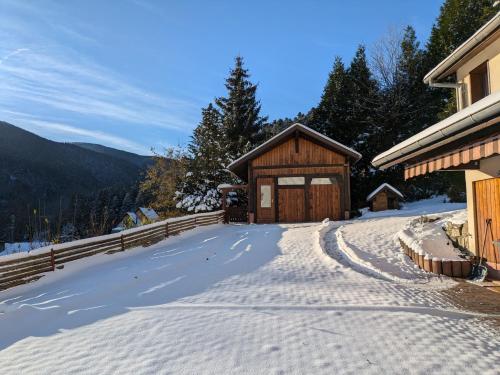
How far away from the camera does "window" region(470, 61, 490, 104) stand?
825 centimetres

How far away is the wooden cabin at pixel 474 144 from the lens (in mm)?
3889

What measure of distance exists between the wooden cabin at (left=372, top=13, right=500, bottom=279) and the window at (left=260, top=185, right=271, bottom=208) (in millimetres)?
10918

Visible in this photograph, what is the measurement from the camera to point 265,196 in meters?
19.8

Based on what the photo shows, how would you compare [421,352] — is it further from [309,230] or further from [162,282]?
[309,230]

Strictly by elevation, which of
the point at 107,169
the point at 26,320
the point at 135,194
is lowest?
the point at 26,320

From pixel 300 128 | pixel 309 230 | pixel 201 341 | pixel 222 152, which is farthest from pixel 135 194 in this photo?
pixel 201 341

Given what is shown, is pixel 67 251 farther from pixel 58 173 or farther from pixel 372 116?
pixel 58 173

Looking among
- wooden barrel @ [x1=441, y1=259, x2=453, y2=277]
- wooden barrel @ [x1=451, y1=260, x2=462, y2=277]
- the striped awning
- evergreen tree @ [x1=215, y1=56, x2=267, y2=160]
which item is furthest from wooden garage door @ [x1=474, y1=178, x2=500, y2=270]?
evergreen tree @ [x1=215, y1=56, x2=267, y2=160]

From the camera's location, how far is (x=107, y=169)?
99.6 metres

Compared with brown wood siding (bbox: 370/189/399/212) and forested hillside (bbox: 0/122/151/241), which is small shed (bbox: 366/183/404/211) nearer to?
brown wood siding (bbox: 370/189/399/212)

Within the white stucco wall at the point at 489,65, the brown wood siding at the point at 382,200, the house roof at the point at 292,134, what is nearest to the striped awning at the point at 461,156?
the white stucco wall at the point at 489,65

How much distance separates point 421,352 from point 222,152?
82.5 ft

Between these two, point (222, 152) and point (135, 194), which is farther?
point (135, 194)

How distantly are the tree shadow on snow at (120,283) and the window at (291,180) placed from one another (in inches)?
283
